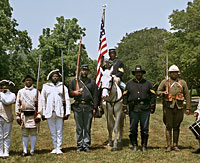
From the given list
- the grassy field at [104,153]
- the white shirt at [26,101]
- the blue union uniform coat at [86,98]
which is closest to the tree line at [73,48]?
the grassy field at [104,153]

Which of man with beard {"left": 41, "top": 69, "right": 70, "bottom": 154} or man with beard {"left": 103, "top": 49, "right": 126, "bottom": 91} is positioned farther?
man with beard {"left": 103, "top": 49, "right": 126, "bottom": 91}

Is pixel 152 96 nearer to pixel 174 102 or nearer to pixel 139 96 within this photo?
pixel 139 96

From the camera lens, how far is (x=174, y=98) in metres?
8.48

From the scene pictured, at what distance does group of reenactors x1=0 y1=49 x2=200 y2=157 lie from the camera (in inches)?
320

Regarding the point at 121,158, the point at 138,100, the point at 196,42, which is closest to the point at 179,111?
the point at 138,100

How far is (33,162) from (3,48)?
21031mm

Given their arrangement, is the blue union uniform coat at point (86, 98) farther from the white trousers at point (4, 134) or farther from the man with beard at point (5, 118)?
the white trousers at point (4, 134)

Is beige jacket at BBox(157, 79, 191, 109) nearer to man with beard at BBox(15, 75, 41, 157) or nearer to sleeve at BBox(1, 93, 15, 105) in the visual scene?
man with beard at BBox(15, 75, 41, 157)

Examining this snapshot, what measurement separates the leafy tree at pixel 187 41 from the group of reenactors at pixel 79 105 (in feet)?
49.9

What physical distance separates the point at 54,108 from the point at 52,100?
25 centimetres

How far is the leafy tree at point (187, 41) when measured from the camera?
23462 millimetres

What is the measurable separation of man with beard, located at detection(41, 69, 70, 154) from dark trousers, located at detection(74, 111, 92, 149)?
48 cm

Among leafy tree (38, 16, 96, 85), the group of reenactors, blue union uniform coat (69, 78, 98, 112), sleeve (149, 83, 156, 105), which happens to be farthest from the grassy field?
leafy tree (38, 16, 96, 85)

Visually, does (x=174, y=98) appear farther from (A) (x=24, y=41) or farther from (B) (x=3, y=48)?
(A) (x=24, y=41)
